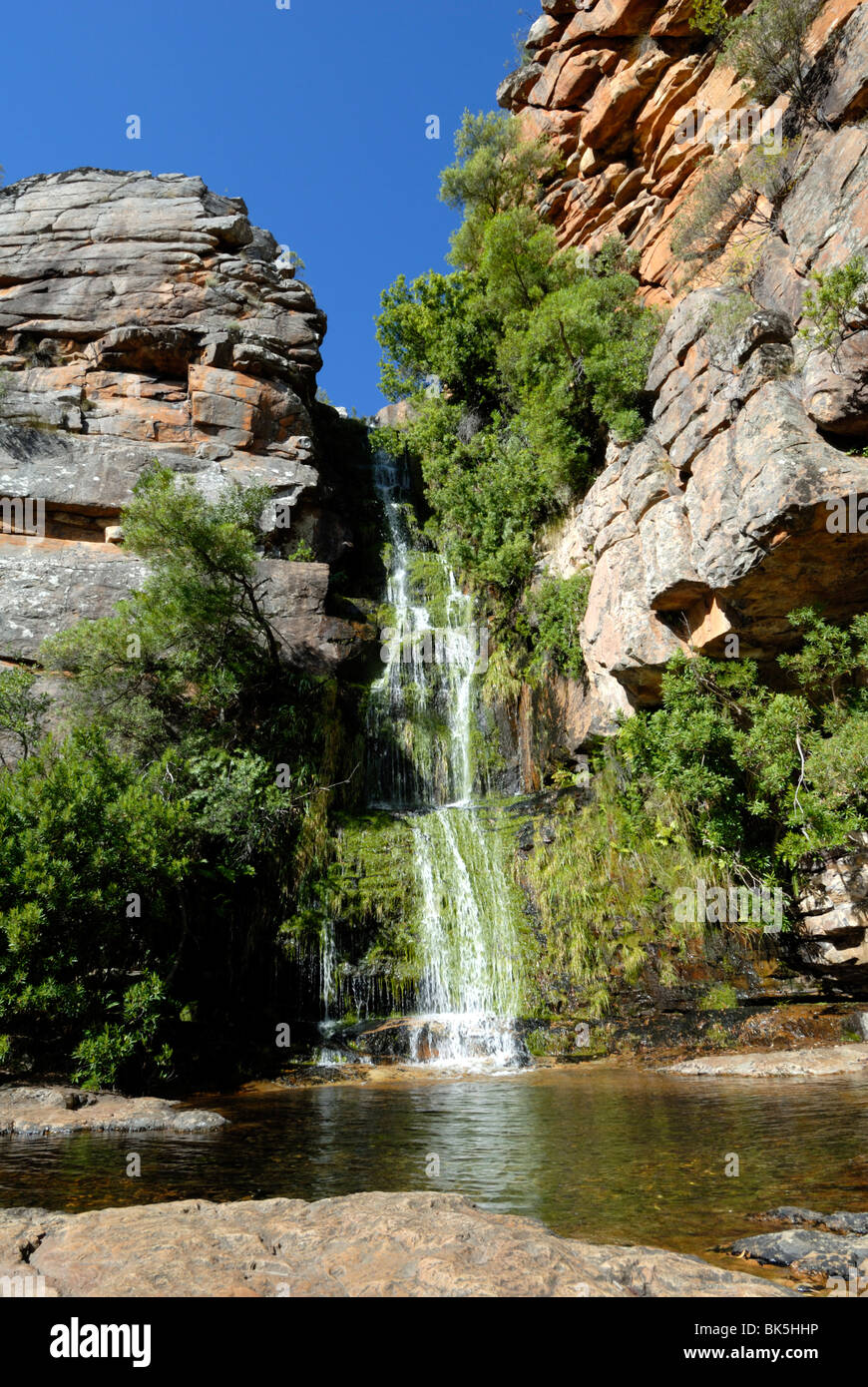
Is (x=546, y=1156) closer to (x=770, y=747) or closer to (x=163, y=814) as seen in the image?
(x=163, y=814)

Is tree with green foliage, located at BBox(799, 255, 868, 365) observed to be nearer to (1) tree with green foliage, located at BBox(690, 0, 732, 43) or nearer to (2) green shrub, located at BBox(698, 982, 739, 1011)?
(2) green shrub, located at BBox(698, 982, 739, 1011)

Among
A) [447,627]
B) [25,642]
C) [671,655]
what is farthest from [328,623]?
[671,655]

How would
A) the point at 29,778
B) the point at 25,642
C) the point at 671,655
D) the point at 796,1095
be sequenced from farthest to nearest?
the point at 25,642 < the point at 671,655 < the point at 29,778 < the point at 796,1095

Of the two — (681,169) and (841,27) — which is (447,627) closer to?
(681,169)

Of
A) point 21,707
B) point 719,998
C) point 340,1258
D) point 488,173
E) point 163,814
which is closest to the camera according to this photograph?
point 340,1258

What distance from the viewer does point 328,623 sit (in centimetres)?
1886

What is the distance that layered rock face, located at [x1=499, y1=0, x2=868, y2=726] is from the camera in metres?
11.8

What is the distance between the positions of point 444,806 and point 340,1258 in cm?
1459

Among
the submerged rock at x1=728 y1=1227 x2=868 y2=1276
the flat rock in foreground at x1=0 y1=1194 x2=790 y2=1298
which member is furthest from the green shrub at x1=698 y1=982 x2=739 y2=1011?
the flat rock in foreground at x1=0 y1=1194 x2=790 y2=1298

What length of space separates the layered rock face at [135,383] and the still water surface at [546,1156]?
38.1 feet

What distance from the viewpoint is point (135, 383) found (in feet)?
77.6

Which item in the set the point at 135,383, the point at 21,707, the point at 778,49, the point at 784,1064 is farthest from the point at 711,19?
the point at 784,1064

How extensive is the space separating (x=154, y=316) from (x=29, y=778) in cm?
1978

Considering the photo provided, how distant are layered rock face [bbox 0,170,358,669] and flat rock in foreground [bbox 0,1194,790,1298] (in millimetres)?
14776
